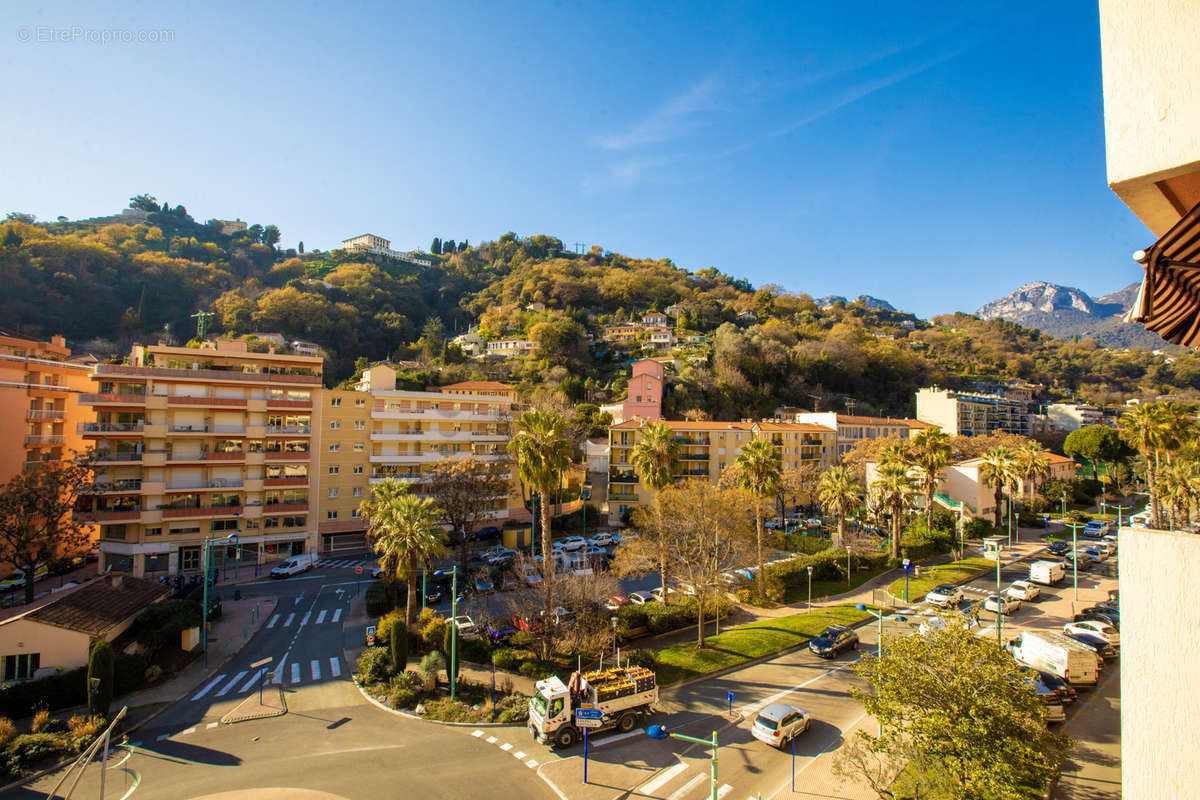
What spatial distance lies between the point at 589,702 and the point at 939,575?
31.0 m

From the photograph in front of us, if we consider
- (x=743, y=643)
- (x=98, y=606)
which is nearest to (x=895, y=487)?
(x=743, y=643)

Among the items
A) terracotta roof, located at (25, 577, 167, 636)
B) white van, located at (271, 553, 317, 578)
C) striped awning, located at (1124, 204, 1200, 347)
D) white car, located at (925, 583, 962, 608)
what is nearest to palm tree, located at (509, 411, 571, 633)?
terracotta roof, located at (25, 577, 167, 636)

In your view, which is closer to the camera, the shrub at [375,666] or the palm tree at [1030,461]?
the shrub at [375,666]

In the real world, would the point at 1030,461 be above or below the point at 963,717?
above

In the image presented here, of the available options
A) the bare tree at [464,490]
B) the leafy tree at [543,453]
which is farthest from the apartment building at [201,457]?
the leafy tree at [543,453]

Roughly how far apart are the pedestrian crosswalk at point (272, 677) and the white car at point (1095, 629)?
121ft

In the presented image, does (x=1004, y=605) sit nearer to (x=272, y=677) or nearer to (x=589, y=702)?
(x=589, y=702)

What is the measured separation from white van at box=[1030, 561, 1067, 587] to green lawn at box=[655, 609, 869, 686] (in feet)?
49.6

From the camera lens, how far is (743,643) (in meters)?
28.3

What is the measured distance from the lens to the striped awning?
381cm

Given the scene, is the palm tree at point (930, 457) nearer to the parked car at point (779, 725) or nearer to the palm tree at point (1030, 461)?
the palm tree at point (1030, 461)

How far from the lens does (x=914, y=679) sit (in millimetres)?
13781

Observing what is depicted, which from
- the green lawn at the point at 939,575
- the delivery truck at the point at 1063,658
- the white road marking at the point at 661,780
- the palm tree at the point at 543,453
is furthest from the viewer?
the green lawn at the point at 939,575

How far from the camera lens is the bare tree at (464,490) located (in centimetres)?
4312
